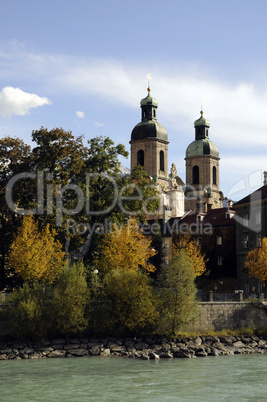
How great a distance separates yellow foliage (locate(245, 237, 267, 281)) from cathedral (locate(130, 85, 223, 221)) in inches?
1596

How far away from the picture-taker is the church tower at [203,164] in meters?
138

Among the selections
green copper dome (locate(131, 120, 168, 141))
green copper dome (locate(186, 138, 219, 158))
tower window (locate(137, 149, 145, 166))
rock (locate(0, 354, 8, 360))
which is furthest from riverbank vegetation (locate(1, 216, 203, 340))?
green copper dome (locate(186, 138, 219, 158))

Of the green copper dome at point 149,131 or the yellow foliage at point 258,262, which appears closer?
the yellow foliage at point 258,262

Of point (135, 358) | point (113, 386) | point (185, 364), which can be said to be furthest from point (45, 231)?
point (113, 386)

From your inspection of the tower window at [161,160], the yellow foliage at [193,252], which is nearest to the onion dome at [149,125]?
the tower window at [161,160]

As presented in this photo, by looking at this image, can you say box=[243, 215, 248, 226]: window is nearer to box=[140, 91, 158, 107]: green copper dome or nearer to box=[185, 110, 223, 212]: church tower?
box=[140, 91, 158, 107]: green copper dome

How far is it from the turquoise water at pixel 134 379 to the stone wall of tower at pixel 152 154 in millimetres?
82546

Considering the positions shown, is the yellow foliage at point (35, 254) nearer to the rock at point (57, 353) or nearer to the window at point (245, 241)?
the rock at point (57, 353)

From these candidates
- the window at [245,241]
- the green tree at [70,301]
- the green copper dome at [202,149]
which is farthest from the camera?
the green copper dome at [202,149]

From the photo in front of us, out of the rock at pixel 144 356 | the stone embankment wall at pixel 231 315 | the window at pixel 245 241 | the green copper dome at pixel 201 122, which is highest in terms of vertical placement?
the green copper dome at pixel 201 122

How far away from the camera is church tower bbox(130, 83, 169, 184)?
12456 cm

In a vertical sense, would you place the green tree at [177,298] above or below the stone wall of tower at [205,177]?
below

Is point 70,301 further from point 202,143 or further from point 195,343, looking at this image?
point 202,143

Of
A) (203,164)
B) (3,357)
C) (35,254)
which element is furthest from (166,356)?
(203,164)
